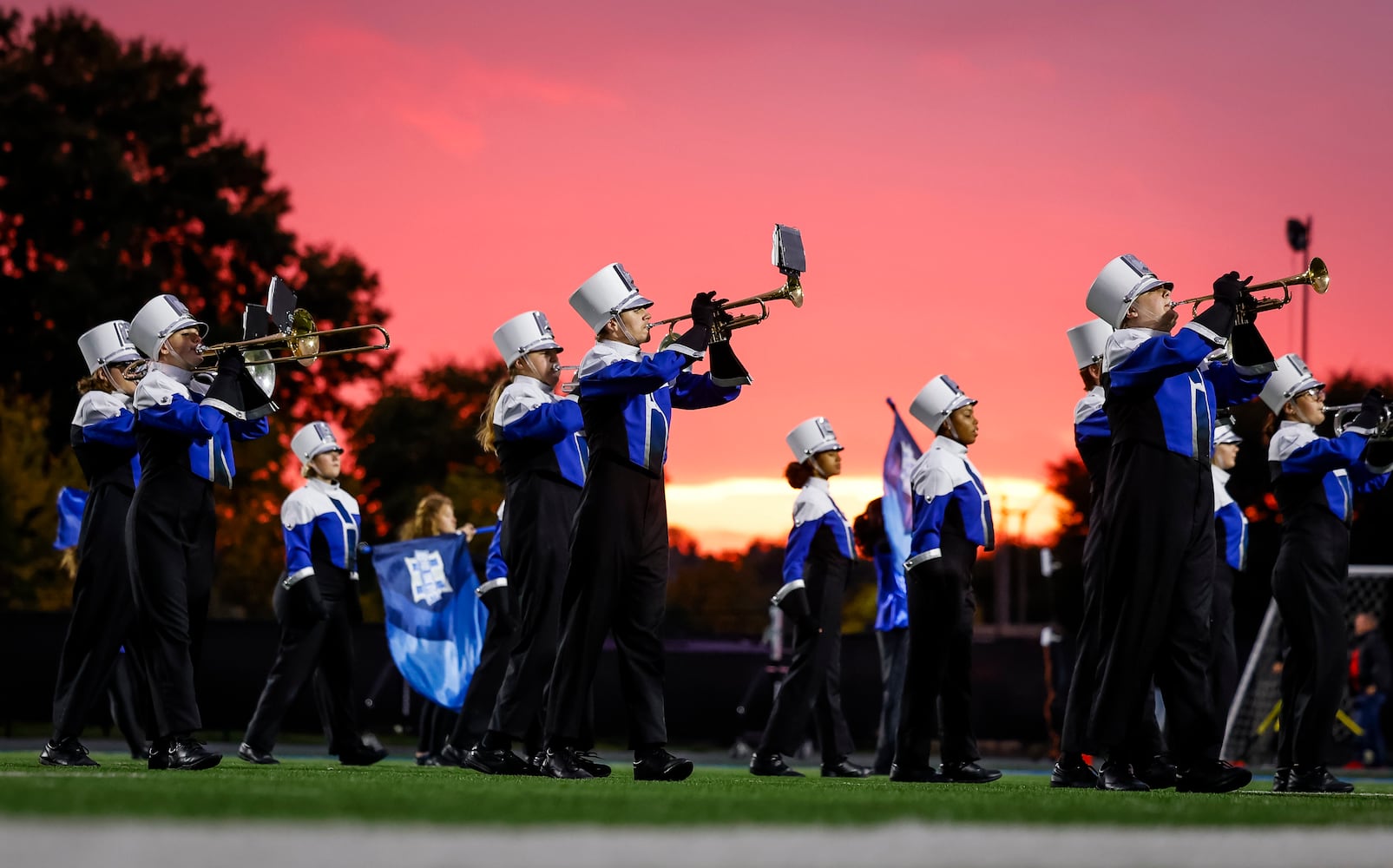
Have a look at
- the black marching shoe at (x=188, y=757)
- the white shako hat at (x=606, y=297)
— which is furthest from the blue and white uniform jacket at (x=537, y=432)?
the black marching shoe at (x=188, y=757)

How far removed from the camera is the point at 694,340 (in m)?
8.35

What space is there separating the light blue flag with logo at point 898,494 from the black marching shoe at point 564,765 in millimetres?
4406

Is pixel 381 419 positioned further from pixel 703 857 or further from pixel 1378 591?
pixel 703 857

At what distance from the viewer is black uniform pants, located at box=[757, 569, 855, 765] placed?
38.3 feet

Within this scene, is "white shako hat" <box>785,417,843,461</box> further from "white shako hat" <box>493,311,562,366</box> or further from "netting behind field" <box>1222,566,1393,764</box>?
"netting behind field" <box>1222,566,1393,764</box>

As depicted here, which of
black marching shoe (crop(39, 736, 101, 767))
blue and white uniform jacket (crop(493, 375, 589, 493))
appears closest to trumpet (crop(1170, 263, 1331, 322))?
blue and white uniform jacket (crop(493, 375, 589, 493))

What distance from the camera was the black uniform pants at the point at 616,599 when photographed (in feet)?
27.4

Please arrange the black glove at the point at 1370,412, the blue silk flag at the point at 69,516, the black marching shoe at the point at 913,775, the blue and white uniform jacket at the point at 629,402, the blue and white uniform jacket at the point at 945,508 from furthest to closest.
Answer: the blue silk flag at the point at 69,516, the blue and white uniform jacket at the point at 945,508, the black marching shoe at the point at 913,775, the black glove at the point at 1370,412, the blue and white uniform jacket at the point at 629,402

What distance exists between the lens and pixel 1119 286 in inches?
338

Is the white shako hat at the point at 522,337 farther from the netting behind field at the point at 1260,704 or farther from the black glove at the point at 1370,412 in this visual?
the netting behind field at the point at 1260,704

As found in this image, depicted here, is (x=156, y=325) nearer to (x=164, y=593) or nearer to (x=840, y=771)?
(x=164, y=593)

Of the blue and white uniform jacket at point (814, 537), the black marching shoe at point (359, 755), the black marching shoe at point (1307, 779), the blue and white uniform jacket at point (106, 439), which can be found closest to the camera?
the black marching shoe at point (1307, 779)

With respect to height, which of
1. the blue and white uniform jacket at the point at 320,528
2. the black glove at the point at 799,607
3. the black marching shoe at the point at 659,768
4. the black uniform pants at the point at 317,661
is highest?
the blue and white uniform jacket at the point at 320,528

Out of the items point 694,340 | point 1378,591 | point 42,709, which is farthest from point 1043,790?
point 1378,591
